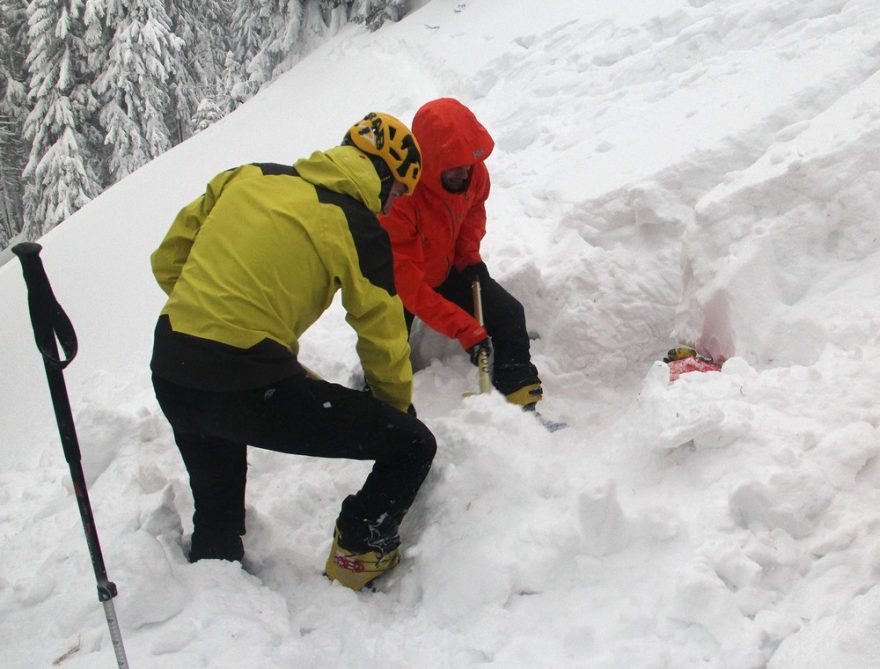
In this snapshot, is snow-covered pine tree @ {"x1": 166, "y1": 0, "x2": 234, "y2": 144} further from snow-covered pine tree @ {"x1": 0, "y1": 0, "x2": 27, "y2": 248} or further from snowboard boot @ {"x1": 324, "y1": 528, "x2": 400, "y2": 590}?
snowboard boot @ {"x1": 324, "y1": 528, "x2": 400, "y2": 590}

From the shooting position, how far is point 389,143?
2.49m

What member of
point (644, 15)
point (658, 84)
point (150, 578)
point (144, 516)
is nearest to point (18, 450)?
point (144, 516)

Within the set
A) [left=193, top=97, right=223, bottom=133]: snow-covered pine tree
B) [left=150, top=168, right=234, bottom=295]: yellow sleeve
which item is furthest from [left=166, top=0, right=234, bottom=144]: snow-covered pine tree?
[left=150, top=168, right=234, bottom=295]: yellow sleeve

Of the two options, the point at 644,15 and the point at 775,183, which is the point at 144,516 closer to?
the point at 775,183

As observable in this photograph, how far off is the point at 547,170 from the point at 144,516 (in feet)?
13.9

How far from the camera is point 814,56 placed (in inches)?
189

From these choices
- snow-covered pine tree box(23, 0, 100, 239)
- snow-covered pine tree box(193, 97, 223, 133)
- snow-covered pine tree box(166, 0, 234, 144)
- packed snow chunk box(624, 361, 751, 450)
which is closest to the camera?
packed snow chunk box(624, 361, 751, 450)

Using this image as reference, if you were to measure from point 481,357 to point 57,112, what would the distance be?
650 inches

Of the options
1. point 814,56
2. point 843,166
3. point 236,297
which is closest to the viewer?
point 236,297

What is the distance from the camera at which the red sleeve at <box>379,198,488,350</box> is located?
351cm

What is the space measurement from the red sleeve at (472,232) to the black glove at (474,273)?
0.02 meters

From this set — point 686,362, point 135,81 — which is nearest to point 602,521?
point 686,362

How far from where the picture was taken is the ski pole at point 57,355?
180 cm

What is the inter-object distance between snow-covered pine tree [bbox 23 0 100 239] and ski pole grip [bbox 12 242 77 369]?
16.0 metres
